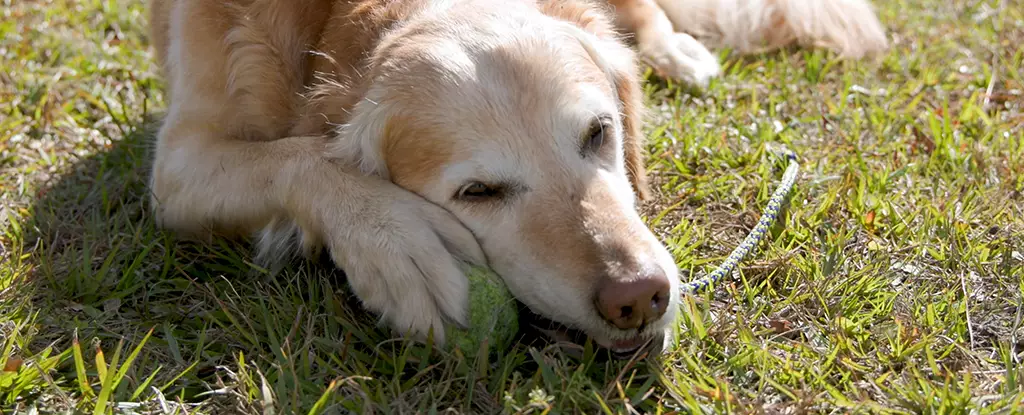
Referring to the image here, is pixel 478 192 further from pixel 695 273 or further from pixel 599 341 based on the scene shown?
pixel 695 273

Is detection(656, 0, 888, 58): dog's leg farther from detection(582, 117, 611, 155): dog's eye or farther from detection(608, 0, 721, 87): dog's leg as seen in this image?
detection(582, 117, 611, 155): dog's eye

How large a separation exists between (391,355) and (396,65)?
2.48 feet

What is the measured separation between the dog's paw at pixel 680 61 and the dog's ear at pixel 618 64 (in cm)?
94

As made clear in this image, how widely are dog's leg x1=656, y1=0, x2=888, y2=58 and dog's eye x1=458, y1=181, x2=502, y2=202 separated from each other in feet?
7.49

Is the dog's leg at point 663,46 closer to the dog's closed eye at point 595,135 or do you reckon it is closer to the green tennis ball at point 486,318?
the dog's closed eye at point 595,135

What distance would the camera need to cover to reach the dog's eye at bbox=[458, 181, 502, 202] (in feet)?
7.73

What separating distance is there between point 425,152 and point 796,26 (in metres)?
2.50

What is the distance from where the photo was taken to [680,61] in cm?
396

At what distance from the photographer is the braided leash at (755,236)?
2557 millimetres

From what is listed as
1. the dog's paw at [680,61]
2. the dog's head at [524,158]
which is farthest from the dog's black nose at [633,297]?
the dog's paw at [680,61]

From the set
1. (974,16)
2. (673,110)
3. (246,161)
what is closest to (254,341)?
(246,161)

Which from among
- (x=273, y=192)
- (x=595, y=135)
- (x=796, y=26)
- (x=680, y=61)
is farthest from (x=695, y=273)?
(x=796, y=26)

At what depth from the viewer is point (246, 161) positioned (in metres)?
2.68

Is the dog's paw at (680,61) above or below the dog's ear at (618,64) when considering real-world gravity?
below
